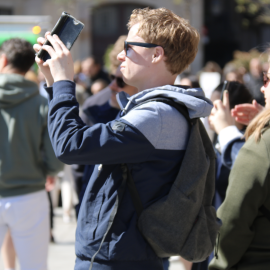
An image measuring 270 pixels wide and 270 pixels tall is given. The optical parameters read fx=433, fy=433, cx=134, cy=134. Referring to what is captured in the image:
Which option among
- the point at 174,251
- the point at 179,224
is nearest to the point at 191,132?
the point at 179,224

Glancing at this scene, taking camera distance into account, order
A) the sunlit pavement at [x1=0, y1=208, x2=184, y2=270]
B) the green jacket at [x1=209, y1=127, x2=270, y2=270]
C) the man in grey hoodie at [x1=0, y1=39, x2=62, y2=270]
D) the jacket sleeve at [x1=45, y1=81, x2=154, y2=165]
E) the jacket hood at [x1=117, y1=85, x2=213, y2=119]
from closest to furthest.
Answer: the jacket sleeve at [x1=45, y1=81, x2=154, y2=165], the jacket hood at [x1=117, y1=85, x2=213, y2=119], the green jacket at [x1=209, y1=127, x2=270, y2=270], the man in grey hoodie at [x1=0, y1=39, x2=62, y2=270], the sunlit pavement at [x1=0, y1=208, x2=184, y2=270]

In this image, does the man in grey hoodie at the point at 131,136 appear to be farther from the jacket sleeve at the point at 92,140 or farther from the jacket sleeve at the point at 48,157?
the jacket sleeve at the point at 48,157

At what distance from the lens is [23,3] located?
22625 mm

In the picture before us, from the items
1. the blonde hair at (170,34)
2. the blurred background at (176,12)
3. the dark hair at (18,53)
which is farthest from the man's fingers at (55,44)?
the blurred background at (176,12)

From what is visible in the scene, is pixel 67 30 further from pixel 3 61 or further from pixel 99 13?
pixel 99 13

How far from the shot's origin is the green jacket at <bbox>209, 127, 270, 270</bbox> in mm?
1969

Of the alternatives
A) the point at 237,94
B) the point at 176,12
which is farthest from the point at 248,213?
the point at 176,12

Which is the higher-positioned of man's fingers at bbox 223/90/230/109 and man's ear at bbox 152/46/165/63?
man's ear at bbox 152/46/165/63

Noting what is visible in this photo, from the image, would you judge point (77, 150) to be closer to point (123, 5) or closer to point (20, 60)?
point (20, 60)

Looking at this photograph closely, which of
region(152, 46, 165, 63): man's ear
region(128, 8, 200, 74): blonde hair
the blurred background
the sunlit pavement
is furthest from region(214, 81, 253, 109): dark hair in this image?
the blurred background

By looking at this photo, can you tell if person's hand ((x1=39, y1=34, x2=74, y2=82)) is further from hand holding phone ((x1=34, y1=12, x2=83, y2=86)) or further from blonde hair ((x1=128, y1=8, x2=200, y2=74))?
blonde hair ((x1=128, y1=8, x2=200, y2=74))

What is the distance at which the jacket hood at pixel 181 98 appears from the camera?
5.81 ft

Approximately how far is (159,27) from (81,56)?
22126 millimetres

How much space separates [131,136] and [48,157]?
1.72 m
